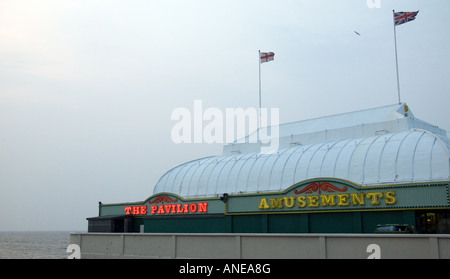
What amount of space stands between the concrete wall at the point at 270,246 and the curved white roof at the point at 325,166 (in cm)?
1494

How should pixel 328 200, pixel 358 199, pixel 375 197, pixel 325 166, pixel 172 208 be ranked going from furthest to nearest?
pixel 172 208 → pixel 325 166 → pixel 328 200 → pixel 358 199 → pixel 375 197

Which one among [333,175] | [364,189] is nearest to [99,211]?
[333,175]

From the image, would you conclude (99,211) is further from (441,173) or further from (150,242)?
(441,173)

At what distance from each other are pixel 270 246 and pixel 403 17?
110 ft

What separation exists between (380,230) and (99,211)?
35.3 metres

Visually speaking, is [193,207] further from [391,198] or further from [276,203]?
[391,198]

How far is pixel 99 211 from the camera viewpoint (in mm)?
55625

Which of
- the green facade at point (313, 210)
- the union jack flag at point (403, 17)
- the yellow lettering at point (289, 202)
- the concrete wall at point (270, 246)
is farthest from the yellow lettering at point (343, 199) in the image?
the union jack flag at point (403, 17)

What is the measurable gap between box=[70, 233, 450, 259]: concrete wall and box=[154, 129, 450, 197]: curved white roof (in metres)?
14.9

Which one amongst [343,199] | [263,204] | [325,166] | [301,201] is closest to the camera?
[343,199]

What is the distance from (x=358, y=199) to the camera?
113ft

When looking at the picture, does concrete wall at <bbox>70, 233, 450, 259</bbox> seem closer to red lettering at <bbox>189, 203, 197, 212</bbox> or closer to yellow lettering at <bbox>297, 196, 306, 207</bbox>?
yellow lettering at <bbox>297, 196, 306, 207</bbox>

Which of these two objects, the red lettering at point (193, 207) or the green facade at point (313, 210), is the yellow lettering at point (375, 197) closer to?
the green facade at point (313, 210)

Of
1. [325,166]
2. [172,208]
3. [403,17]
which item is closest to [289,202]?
[325,166]
